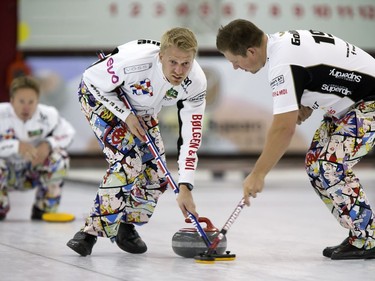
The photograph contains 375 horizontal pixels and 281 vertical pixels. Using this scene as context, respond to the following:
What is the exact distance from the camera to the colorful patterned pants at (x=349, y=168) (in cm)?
382

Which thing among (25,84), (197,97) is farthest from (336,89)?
(25,84)

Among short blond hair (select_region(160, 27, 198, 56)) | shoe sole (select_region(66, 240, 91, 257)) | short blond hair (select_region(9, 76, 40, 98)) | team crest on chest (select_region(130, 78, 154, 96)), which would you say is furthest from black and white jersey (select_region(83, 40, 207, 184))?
short blond hair (select_region(9, 76, 40, 98))

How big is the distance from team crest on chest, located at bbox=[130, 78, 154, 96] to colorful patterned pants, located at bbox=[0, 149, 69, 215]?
1.53 meters

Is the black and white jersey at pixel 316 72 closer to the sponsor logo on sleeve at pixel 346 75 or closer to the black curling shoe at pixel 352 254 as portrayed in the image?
the sponsor logo on sleeve at pixel 346 75

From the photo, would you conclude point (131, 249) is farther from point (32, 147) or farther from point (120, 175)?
point (32, 147)

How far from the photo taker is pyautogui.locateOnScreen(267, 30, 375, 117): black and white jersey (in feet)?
11.7

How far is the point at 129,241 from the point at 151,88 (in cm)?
69

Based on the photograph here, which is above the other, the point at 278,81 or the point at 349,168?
the point at 278,81

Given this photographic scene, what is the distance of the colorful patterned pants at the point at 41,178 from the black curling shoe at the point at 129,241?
1.38 m

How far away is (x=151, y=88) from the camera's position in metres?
3.99

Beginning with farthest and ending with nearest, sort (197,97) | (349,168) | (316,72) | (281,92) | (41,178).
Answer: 1. (41,178)
2. (197,97)
3. (349,168)
4. (316,72)
5. (281,92)

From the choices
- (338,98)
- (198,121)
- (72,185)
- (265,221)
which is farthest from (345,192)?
A: (72,185)

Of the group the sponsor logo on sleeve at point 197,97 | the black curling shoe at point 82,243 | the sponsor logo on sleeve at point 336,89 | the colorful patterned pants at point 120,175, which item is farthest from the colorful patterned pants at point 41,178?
the sponsor logo on sleeve at point 336,89

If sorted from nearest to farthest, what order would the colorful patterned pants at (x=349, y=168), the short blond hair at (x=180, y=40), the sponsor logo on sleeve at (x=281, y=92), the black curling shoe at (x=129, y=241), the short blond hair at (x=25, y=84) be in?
the sponsor logo on sleeve at (x=281, y=92), the short blond hair at (x=180, y=40), the colorful patterned pants at (x=349, y=168), the black curling shoe at (x=129, y=241), the short blond hair at (x=25, y=84)
